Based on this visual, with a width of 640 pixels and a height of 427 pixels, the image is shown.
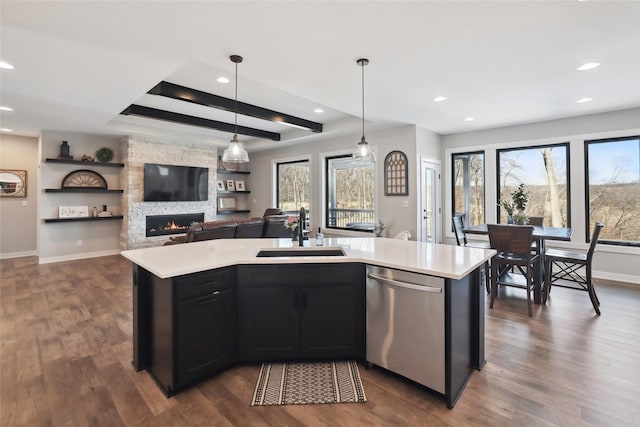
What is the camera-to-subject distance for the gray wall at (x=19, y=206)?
652 centimetres

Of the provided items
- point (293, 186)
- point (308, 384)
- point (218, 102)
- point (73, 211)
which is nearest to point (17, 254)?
point (73, 211)

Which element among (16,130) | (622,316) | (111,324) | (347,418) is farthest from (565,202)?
(16,130)

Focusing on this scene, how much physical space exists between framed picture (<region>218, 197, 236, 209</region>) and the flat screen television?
924mm

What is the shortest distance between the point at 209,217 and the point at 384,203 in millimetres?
4477

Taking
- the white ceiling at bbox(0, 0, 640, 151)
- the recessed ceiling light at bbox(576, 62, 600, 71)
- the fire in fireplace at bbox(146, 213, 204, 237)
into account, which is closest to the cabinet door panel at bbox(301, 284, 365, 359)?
the white ceiling at bbox(0, 0, 640, 151)

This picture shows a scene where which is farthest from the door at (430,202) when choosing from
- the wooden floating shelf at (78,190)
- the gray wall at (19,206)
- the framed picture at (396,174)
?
the gray wall at (19,206)

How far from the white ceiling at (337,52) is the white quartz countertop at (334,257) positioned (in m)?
1.76

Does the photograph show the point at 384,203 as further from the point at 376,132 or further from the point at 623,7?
the point at 623,7

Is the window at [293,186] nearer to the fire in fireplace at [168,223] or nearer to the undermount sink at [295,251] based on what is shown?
the fire in fireplace at [168,223]

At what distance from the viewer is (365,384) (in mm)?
2160

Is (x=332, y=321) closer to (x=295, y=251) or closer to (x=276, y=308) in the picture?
(x=276, y=308)

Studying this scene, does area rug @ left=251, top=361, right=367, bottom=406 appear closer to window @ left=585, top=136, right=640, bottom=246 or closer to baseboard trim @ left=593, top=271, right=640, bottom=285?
baseboard trim @ left=593, top=271, right=640, bottom=285

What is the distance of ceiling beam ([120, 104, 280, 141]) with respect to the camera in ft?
16.7

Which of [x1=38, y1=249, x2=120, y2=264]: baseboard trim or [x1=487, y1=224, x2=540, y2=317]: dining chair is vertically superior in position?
[x1=487, y1=224, x2=540, y2=317]: dining chair
